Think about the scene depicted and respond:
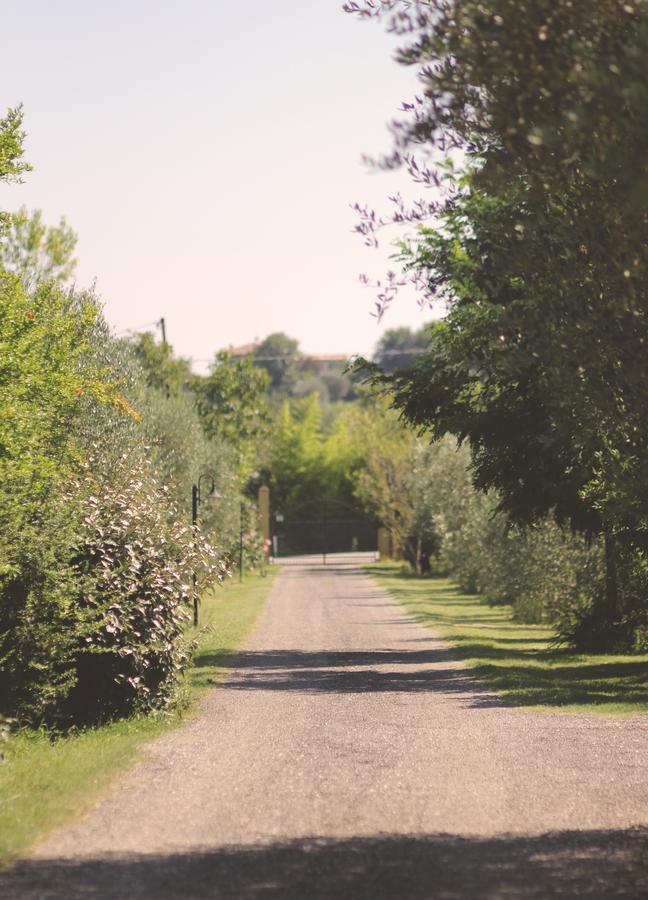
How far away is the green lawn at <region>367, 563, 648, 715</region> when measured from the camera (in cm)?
2039

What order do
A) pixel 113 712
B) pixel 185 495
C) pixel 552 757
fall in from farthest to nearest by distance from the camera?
pixel 185 495 → pixel 113 712 → pixel 552 757

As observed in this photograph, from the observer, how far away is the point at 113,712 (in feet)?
58.7

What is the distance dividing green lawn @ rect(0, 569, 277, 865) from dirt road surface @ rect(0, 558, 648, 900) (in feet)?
0.79

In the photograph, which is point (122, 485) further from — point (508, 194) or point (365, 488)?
point (365, 488)

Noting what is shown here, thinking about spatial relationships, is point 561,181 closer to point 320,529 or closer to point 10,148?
point 10,148

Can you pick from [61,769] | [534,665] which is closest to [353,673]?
[534,665]

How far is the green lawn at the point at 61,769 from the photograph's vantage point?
1052 cm

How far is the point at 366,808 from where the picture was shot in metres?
11.2

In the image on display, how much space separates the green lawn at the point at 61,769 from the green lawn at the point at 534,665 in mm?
5051

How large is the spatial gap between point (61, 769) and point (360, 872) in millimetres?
5533

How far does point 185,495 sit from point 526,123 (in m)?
36.5

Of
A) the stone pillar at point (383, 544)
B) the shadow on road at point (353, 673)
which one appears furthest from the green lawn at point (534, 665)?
the stone pillar at point (383, 544)

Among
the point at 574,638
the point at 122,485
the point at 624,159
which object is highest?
the point at 624,159

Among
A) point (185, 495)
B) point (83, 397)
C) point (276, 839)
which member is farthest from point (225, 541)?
point (276, 839)
